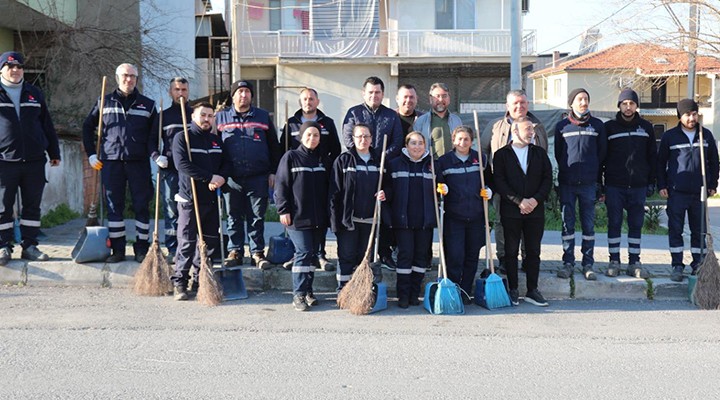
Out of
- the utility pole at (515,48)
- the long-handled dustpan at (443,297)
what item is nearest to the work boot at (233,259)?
the long-handled dustpan at (443,297)

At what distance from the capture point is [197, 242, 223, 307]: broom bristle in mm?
7336

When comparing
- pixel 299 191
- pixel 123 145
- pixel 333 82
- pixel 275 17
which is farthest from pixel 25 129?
pixel 275 17

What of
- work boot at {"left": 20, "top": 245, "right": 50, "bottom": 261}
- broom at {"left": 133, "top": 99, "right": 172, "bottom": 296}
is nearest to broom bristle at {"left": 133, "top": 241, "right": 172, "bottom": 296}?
broom at {"left": 133, "top": 99, "right": 172, "bottom": 296}

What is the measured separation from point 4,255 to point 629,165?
6.67 m

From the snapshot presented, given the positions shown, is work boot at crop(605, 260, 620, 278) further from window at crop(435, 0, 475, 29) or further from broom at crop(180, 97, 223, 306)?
window at crop(435, 0, 475, 29)

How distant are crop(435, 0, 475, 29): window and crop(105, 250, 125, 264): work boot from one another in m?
20.5

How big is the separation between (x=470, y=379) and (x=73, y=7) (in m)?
12.8

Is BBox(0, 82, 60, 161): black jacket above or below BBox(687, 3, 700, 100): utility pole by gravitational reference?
below

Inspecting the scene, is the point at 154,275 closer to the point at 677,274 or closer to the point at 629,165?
the point at 629,165

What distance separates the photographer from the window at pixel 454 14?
27.0 m

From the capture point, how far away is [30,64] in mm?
14438

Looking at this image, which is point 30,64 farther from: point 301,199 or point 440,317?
point 440,317

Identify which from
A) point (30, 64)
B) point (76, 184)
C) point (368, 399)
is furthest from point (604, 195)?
point (30, 64)

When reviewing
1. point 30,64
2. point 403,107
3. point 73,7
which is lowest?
point 403,107
